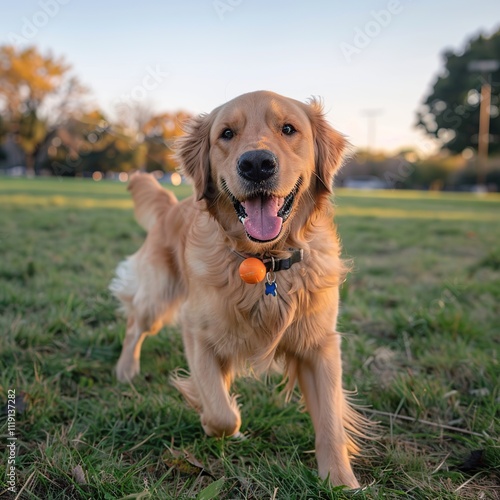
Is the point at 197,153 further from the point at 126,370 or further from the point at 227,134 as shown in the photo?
the point at 126,370

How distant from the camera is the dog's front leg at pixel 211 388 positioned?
2.12 meters

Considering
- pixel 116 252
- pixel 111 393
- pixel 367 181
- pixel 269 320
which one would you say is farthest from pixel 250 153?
pixel 367 181

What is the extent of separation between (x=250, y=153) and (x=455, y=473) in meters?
1.49

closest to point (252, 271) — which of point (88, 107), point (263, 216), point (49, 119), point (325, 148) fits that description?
point (263, 216)

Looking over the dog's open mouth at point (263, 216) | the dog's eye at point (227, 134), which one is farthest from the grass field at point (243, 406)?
the dog's eye at point (227, 134)

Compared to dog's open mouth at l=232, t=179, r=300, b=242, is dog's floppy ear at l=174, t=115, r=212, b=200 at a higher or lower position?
higher

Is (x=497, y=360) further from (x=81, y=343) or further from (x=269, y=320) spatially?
(x=81, y=343)

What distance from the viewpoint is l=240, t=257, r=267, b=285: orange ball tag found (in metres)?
2.08

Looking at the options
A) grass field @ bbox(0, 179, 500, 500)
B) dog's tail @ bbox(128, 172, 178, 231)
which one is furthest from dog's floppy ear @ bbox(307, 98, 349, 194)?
dog's tail @ bbox(128, 172, 178, 231)

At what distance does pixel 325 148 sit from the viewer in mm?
2535

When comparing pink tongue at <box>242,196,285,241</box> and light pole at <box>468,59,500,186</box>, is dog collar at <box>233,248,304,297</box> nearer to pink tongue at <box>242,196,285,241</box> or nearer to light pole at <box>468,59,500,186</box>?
pink tongue at <box>242,196,285,241</box>

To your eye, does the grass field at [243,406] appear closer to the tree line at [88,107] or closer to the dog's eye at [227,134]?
the dog's eye at [227,134]

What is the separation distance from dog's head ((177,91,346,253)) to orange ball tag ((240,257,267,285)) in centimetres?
9

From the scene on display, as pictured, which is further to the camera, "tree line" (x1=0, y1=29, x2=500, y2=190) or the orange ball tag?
"tree line" (x1=0, y1=29, x2=500, y2=190)
